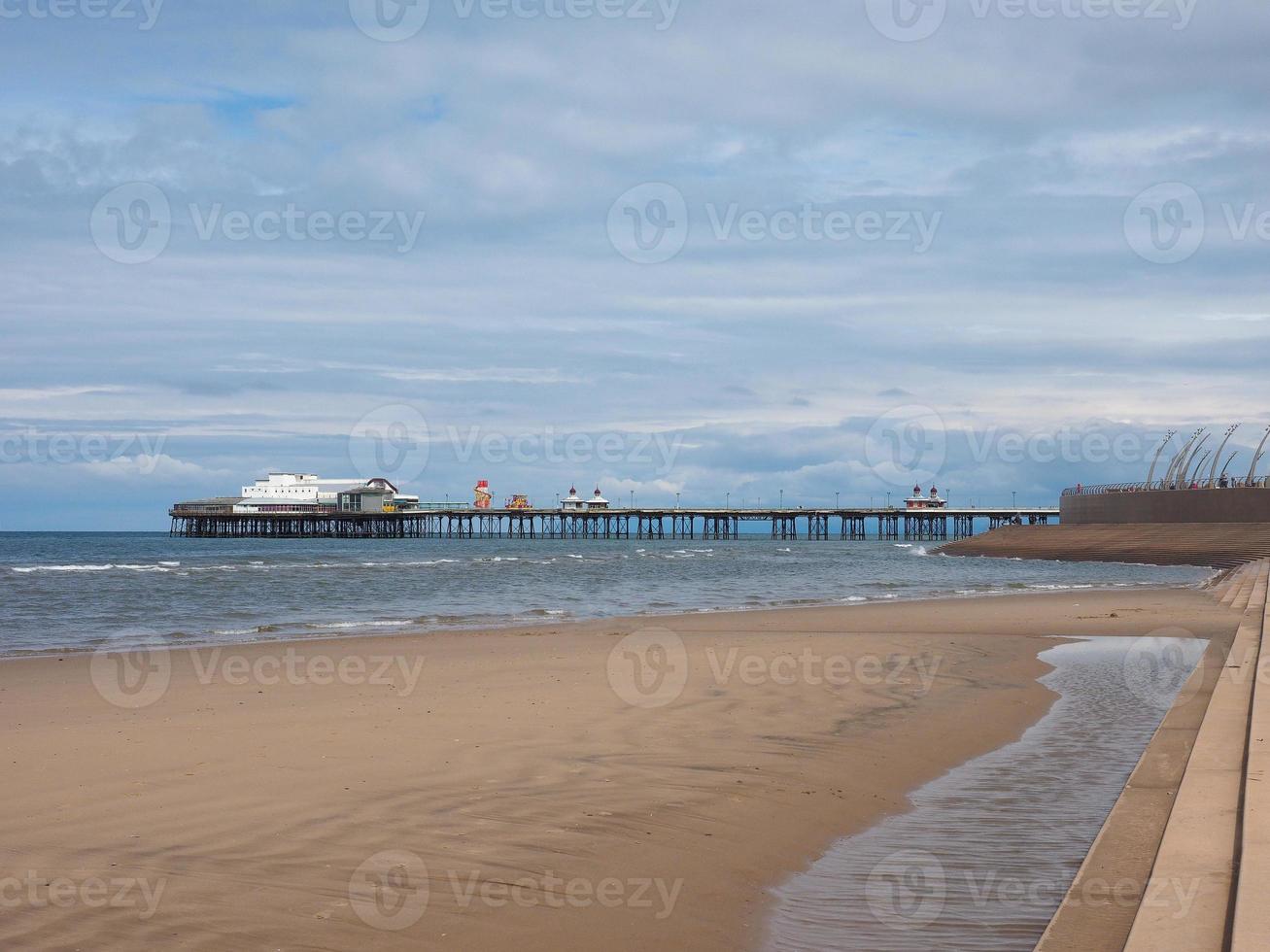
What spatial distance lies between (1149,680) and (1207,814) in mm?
8152

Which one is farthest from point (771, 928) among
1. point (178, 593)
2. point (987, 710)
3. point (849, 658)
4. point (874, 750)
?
point (178, 593)

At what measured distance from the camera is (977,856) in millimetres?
6477

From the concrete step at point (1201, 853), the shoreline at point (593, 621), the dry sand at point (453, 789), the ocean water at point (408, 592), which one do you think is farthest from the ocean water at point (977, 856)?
the ocean water at point (408, 592)

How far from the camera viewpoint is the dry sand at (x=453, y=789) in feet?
17.4

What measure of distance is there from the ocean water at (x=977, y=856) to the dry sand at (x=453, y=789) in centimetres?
25

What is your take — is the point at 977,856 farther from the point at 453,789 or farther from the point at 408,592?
the point at 408,592

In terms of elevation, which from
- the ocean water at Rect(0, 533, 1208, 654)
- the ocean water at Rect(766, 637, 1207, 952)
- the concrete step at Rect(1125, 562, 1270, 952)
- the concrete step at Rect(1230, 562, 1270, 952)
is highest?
the concrete step at Rect(1230, 562, 1270, 952)

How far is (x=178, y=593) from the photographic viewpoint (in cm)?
3228

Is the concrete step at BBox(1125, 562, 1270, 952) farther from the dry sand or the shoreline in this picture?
the shoreline

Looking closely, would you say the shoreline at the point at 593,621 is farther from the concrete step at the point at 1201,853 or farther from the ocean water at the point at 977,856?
the concrete step at the point at 1201,853

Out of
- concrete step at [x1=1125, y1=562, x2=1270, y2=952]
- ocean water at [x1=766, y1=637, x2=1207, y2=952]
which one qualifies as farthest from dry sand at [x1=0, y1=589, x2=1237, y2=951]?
concrete step at [x1=1125, y1=562, x2=1270, y2=952]

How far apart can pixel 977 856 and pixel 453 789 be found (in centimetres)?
344

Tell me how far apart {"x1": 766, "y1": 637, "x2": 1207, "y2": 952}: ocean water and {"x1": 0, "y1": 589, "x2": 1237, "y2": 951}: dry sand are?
0.25 meters

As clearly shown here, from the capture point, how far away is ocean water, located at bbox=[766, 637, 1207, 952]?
17.4 feet
